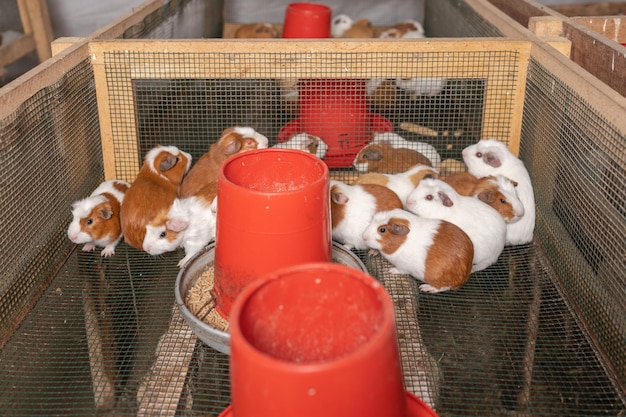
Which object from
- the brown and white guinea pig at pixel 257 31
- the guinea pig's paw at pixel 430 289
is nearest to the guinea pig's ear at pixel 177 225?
the guinea pig's paw at pixel 430 289

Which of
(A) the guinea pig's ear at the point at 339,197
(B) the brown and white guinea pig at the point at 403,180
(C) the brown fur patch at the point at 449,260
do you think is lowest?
(C) the brown fur patch at the point at 449,260

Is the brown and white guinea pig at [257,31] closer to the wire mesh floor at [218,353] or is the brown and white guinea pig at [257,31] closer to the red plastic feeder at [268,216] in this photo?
the wire mesh floor at [218,353]

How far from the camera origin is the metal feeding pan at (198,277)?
88.8 inches

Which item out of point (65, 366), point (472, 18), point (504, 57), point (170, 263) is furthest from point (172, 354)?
point (472, 18)

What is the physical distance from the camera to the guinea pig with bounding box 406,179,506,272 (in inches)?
114

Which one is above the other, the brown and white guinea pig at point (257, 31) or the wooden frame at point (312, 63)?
the wooden frame at point (312, 63)

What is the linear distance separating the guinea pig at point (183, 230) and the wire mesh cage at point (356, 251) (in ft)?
0.36

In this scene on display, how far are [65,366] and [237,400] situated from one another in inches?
55.8

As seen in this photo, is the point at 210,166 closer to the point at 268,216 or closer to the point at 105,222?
the point at 105,222

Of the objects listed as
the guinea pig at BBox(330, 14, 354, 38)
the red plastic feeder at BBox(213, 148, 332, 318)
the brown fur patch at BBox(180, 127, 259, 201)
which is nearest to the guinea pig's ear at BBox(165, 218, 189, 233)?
the brown fur patch at BBox(180, 127, 259, 201)

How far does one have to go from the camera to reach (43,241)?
2.82 m

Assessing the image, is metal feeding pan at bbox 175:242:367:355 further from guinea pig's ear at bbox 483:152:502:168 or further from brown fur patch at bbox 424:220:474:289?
guinea pig's ear at bbox 483:152:502:168

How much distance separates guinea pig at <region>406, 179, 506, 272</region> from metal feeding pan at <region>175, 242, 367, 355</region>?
1.83ft

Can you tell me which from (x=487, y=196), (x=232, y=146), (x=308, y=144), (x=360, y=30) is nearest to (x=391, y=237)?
(x=487, y=196)
